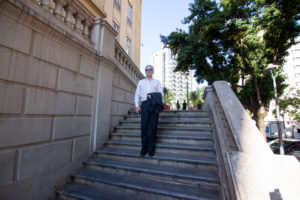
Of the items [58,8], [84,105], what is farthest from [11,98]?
[58,8]

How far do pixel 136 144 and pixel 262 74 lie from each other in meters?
12.2

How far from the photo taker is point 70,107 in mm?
3107

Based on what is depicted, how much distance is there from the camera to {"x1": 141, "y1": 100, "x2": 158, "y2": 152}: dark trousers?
3232 mm

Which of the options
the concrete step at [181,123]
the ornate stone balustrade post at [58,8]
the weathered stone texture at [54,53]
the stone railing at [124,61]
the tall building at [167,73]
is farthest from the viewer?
the tall building at [167,73]

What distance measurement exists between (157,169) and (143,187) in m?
0.48

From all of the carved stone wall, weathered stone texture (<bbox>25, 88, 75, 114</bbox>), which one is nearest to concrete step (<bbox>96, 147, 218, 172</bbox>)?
the carved stone wall

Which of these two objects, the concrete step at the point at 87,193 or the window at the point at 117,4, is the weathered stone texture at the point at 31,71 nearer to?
the concrete step at the point at 87,193

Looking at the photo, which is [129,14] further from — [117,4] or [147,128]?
[147,128]

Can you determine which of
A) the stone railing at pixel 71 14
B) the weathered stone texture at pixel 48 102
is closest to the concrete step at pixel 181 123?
the weathered stone texture at pixel 48 102

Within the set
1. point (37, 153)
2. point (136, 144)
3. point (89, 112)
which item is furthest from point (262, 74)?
point (37, 153)

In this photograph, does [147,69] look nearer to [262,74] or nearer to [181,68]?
[181,68]

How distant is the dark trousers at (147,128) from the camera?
3.23 m

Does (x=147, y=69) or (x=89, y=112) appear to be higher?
(x=147, y=69)

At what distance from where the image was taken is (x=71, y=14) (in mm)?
3332
